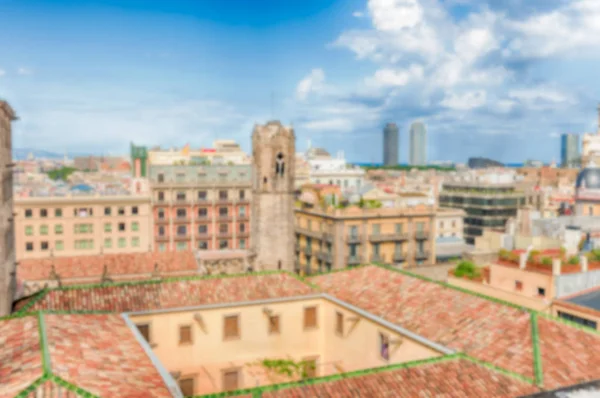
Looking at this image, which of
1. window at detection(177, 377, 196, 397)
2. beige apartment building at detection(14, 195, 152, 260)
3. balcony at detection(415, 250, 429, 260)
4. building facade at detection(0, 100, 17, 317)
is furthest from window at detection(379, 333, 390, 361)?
beige apartment building at detection(14, 195, 152, 260)

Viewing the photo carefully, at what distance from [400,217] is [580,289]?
3415 cm

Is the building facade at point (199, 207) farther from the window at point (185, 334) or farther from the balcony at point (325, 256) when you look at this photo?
the window at point (185, 334)

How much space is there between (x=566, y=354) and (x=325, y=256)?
45.4 metres

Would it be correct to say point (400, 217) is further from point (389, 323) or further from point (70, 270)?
point (389, 323)

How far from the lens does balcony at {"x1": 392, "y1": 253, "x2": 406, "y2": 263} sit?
6625 centimetres

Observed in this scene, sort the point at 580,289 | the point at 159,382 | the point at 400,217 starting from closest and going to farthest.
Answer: the point at 159,382, the point at 580,289, the point at 400,217

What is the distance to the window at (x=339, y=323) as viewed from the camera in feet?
93.9

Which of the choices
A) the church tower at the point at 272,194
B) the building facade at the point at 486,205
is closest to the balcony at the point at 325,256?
the church tower at the point at 272,194

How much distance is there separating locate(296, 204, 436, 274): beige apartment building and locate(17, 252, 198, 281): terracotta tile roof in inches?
700

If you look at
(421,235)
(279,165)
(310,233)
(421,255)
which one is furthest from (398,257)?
(279,165)

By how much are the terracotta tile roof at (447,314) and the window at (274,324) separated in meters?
3.12

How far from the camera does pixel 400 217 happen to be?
66250 millimetres

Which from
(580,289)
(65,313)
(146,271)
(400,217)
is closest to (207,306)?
(65,313)

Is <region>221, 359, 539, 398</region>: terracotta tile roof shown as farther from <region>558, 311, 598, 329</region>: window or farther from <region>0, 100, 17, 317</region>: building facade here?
<region>0, 100, 17, 317</region>: building facade
